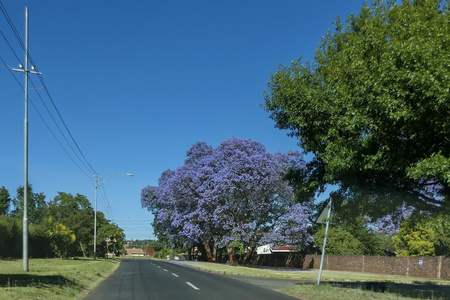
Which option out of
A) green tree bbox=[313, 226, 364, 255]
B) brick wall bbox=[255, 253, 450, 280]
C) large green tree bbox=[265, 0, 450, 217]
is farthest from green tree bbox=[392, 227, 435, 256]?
large green tree bbox=[265, 0, 450, 217]

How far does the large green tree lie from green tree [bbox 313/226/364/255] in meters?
29.2

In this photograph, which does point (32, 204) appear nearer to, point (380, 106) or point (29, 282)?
point (29, 282)

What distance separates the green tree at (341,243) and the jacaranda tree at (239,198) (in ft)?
20.0

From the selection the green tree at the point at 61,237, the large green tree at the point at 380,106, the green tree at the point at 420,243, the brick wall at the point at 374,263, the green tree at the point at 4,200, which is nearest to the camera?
the large green tree at the point at 380,106

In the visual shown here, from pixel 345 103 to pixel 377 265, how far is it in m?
27.6

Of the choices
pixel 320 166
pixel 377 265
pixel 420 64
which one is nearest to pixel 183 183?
pixel 377 265

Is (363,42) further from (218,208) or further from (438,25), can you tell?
(218,208)

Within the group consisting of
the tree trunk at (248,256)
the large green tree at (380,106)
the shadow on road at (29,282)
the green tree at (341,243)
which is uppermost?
the large green tree at (380,106)

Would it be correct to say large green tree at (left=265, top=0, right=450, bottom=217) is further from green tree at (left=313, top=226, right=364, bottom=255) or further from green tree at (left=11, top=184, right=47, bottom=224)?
green tree at (left=11, top=184, right=47, bottom=224)

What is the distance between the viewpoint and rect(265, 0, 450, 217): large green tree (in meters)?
7.77

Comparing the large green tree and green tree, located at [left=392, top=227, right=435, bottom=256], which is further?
green tree, located at [left=392, top=227, right=435, bottom=256]

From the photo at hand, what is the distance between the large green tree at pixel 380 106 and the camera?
777cm

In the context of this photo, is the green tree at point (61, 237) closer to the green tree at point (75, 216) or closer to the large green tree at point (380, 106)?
the green tree at point (75, 216)

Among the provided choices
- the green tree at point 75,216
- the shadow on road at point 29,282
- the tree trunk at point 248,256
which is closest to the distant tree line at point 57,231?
the green tree at point 75,216
